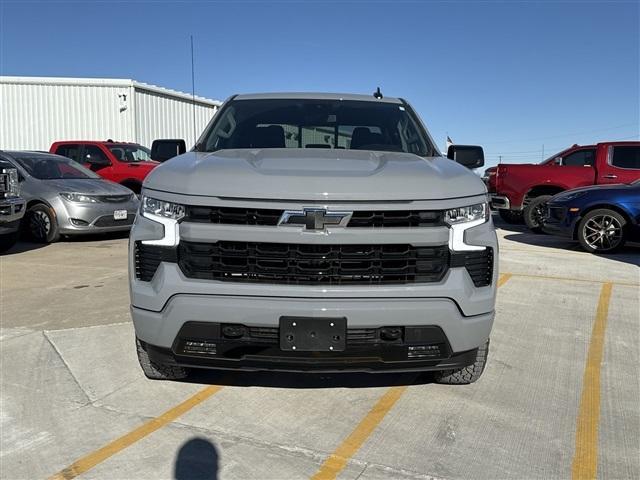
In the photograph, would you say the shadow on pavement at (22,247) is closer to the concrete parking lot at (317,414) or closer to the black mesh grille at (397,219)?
the concrete parking lot at (317,414)

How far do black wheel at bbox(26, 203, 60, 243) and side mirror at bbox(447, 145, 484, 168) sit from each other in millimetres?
7758

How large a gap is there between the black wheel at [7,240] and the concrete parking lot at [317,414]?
3.93 m

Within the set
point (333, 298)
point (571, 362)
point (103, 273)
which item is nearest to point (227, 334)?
point (333, 298)

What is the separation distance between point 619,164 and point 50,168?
11.5 m

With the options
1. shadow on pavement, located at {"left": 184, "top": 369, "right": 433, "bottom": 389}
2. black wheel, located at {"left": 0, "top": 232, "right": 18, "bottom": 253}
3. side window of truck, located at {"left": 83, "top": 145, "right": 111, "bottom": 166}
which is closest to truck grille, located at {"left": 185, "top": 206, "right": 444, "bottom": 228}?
shadow on pavement, located at {"left": 184, "top": 369, "right": 433, "bottom": 389}

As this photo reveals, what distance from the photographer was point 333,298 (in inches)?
105

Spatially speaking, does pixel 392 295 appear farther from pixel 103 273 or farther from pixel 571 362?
pixel 103 273

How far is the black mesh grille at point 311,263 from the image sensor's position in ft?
8.87

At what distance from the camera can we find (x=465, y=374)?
3387 millimetres

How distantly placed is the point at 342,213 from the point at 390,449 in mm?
1269

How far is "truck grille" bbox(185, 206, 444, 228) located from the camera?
2.71m

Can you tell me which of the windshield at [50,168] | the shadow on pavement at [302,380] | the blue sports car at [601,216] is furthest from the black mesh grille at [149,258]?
the blue sports car at [601,216]

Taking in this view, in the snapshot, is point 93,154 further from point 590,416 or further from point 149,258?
point 590,416

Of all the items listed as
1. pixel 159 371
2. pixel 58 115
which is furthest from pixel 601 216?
pixel 58 115
